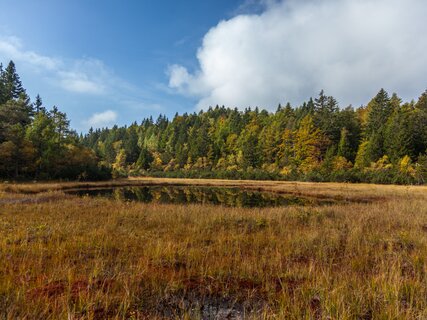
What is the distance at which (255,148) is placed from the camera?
78.8 metres

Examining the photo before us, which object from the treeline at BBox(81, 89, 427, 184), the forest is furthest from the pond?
the treeline at BBox(81, 89, 427, 184)

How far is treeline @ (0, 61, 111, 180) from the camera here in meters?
37.1

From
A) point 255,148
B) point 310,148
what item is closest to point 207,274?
point 310,148

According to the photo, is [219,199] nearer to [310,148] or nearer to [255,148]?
[310,148]

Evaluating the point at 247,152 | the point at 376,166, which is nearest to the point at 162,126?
the point at 247,152

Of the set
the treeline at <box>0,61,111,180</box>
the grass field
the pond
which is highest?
the treeline at <box>0,61,111,180</box>

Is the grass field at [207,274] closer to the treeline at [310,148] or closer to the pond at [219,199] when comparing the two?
the pond at [219,199]

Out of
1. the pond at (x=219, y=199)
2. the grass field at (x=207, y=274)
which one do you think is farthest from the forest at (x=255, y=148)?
the grass field at (x=207, y=274)

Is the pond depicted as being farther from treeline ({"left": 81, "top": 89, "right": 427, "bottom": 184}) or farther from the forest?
treeline ({"left": 81, "top": 89, "right": 427, "bottom": 184})

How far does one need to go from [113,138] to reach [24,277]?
144806 millimetres

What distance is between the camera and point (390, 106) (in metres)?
69.8

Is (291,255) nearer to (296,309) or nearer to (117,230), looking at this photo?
(296,309)

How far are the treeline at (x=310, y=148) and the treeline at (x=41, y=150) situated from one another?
1296 centimetres

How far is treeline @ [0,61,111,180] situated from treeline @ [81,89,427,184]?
1296 centimetres
